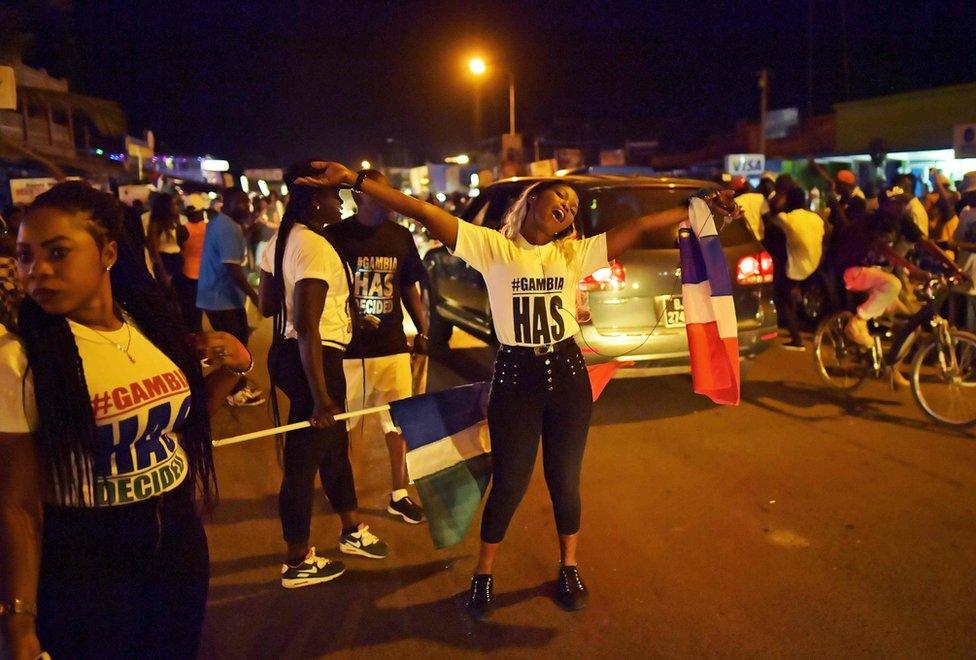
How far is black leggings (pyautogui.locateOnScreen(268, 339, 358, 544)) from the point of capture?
365cm

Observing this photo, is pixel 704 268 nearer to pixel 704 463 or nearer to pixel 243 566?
pixel 704 463

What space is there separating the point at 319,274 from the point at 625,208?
3.27 metres

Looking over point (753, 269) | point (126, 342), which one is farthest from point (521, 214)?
point (753, 269)

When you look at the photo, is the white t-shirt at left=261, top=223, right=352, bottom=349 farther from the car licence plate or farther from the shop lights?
the shop lights

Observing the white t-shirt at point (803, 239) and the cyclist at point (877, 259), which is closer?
the cyclist at point (877, 259)

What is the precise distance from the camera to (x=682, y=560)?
398cm

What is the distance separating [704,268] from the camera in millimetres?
3832

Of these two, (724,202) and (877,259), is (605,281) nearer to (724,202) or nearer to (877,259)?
(724,202)

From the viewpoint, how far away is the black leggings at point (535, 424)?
334cm

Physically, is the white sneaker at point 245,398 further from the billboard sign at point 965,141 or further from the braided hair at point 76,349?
the billboard sign at point 965,141

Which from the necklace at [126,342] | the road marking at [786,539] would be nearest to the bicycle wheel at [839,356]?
the road marking at [786,539]

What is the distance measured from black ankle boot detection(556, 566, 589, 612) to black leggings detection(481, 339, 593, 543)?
0.22 m

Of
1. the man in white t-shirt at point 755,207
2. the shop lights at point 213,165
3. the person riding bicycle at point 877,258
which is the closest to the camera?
the person riding bicycle at point 877,258

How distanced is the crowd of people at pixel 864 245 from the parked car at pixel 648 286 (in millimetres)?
526
